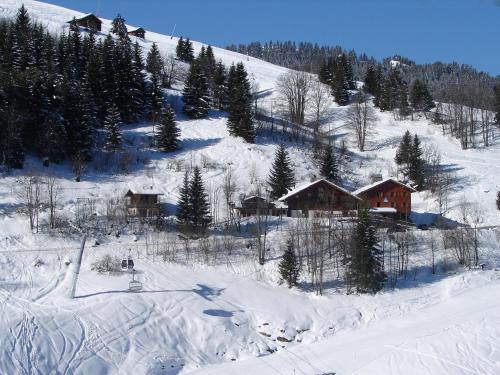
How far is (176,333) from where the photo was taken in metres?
29.4

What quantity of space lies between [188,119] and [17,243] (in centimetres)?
3834

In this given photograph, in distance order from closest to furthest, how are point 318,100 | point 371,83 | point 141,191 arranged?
point 141,191, point 318,100, point 371,83

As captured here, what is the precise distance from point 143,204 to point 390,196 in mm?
25452

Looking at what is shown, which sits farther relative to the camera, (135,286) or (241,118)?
(241,118)

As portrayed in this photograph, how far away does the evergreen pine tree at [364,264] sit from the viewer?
1454 inches

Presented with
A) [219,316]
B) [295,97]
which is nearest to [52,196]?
[219,316]

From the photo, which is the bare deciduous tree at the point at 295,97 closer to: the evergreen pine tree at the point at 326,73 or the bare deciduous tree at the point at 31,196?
the evergreen pine tree at the point at 326,73

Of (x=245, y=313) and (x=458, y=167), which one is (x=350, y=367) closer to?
(x=245, y=313)

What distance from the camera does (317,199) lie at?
52.9 m

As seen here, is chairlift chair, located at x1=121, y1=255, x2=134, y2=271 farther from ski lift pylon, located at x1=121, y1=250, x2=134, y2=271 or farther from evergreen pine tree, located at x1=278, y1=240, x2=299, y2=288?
evergreen pine tree, located at x1=278, y1=240, x2=299, y2=288

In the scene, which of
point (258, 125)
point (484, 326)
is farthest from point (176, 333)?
point (258, 125)

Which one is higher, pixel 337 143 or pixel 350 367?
pixel 337 143

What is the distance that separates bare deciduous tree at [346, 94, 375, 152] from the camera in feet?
244

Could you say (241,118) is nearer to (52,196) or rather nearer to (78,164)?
(78,164)
